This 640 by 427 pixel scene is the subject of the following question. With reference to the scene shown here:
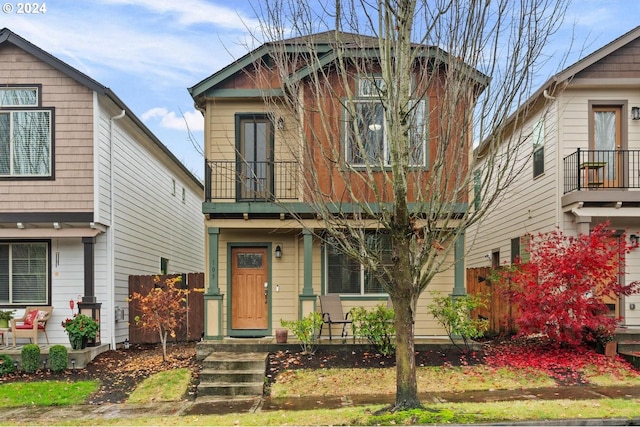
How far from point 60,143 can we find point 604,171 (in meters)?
12.6

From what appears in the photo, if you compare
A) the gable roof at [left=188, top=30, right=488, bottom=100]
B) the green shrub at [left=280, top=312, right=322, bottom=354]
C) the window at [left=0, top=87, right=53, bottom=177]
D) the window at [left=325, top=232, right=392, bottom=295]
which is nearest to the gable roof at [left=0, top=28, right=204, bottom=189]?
the window at [left=0, top=87, right=53, bottom=177]

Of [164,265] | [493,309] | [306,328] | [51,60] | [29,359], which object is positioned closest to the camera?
[306,328]

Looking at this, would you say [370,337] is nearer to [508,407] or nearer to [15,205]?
[508,407]

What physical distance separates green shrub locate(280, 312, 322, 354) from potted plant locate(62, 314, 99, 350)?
13.9 feet

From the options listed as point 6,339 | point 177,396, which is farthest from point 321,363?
point 6,339

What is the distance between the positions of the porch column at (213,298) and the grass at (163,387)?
1274mm

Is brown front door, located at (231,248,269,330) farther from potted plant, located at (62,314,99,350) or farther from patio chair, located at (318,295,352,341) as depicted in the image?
potted plant, located at (62,314,99,350)

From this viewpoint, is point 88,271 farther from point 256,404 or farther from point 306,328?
point 256,404

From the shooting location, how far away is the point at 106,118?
543 inches

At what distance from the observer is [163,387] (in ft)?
33.0

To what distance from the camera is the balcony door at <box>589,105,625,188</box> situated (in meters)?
13.6

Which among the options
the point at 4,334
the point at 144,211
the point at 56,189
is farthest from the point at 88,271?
the point at 144,211

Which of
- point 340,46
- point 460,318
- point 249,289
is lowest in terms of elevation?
point 460,318

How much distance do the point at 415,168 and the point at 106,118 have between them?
874 cm
